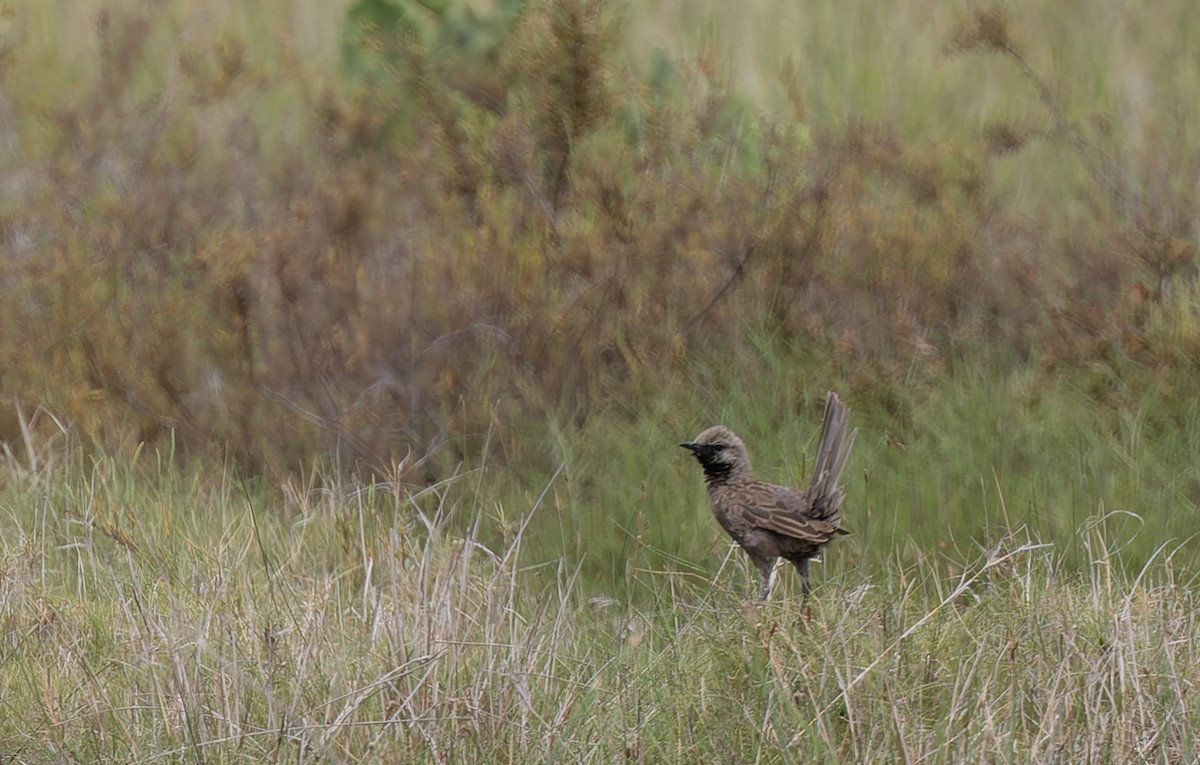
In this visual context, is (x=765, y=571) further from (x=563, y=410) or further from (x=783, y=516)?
(x=563, y=410)

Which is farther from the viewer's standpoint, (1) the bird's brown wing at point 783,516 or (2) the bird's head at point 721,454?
(2) the bird's head at point 721,454

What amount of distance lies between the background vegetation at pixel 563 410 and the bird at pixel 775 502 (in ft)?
0.63

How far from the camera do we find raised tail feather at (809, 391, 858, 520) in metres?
4.61

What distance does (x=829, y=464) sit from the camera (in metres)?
4.68

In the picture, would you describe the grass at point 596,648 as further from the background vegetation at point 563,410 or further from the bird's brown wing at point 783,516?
the bird's brown wing at point 783,516

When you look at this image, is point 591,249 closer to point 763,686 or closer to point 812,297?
point 812,297

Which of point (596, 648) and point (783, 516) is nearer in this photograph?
point (596, 648)

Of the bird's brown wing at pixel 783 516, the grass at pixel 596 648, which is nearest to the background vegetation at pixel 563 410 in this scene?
the grass at pixel 596 648

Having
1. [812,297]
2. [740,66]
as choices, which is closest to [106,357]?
[812,297]

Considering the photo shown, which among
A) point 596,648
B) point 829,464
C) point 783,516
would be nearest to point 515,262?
point 829,464

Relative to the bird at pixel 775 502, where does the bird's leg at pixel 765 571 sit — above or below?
below

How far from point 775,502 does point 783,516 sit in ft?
0.22

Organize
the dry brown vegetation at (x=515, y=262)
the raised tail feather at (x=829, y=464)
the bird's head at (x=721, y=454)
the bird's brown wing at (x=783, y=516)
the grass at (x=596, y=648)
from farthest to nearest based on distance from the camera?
1. the dry brown vegetation at (x=515, y=262)
2. the bird's head at (x=721, y=454)
3. the raised tail feather at (x=829, y=464)
4. the bird's brown wing at (x=783, y=516)
5. the grass at (x=596, y=648)

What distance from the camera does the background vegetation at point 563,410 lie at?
3570 millimetres
